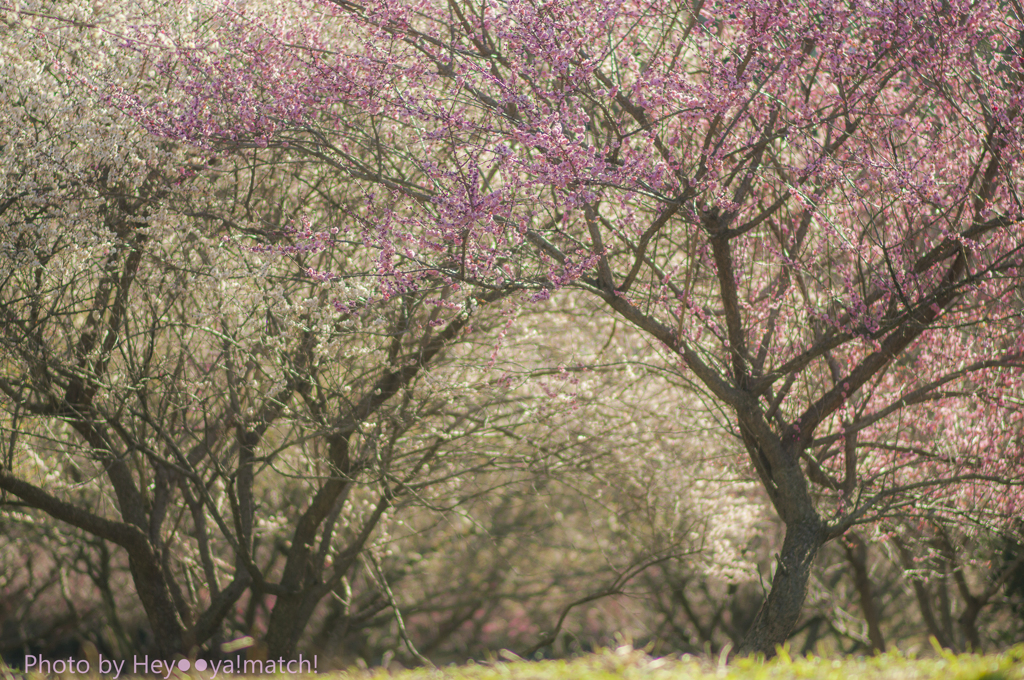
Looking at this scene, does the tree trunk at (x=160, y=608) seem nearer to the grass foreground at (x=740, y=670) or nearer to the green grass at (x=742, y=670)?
the grass foreground at (x=740, y=670)

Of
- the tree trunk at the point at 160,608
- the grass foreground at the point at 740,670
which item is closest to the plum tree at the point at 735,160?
the grass foreground at the point at 740,670

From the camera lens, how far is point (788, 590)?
267 inches

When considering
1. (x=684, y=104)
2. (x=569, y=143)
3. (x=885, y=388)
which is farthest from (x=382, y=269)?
(x=885, y=388)

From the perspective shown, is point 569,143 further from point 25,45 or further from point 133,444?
point 25,45

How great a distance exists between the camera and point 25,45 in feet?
25.3

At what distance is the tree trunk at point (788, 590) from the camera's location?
6.68 metres

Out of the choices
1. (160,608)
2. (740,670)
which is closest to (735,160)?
(740,670)

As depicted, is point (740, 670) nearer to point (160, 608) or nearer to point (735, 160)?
point (735, 160)

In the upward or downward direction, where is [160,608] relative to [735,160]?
downward

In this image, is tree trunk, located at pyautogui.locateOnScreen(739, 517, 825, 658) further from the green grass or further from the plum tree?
the green grass

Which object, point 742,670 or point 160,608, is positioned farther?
point 160,608

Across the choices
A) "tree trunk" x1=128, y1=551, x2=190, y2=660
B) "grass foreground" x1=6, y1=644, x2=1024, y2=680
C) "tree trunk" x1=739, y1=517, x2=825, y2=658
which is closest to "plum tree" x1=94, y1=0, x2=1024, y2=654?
"tree trunk" x1=739, y1=517, x2=825, y2=658

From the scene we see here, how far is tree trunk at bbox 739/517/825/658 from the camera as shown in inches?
263

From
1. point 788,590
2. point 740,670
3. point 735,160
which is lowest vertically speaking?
point 740,670
